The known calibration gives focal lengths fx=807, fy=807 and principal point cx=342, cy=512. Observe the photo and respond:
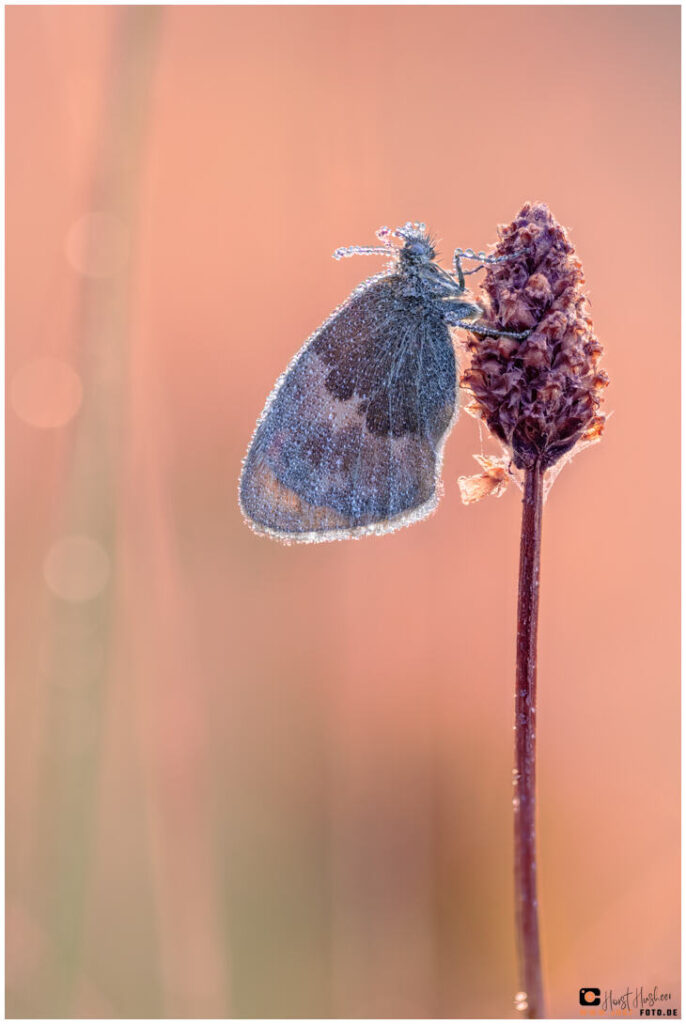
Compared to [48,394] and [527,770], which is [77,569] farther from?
[527,770]

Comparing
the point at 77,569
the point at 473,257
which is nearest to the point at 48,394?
the point at 77,569

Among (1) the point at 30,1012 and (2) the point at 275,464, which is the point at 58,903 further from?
(2) the point at 275,464

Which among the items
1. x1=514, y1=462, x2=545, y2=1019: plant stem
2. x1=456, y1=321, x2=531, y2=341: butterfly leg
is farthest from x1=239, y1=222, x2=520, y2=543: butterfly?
x1=514, y1=462, x2=545, y2=1019: plant stem

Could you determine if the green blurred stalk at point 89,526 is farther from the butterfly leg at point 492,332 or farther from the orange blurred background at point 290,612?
the butterfly leg at point 492,332

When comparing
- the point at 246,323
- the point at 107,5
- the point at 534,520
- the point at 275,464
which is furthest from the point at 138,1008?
the point at 107,5

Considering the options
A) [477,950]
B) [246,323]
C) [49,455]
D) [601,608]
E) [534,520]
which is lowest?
[477,950]

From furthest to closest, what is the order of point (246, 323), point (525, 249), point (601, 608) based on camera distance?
point (246, 323) < point (601, 608) < point (525, 249)

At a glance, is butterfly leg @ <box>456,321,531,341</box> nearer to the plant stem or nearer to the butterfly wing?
the plant stem
